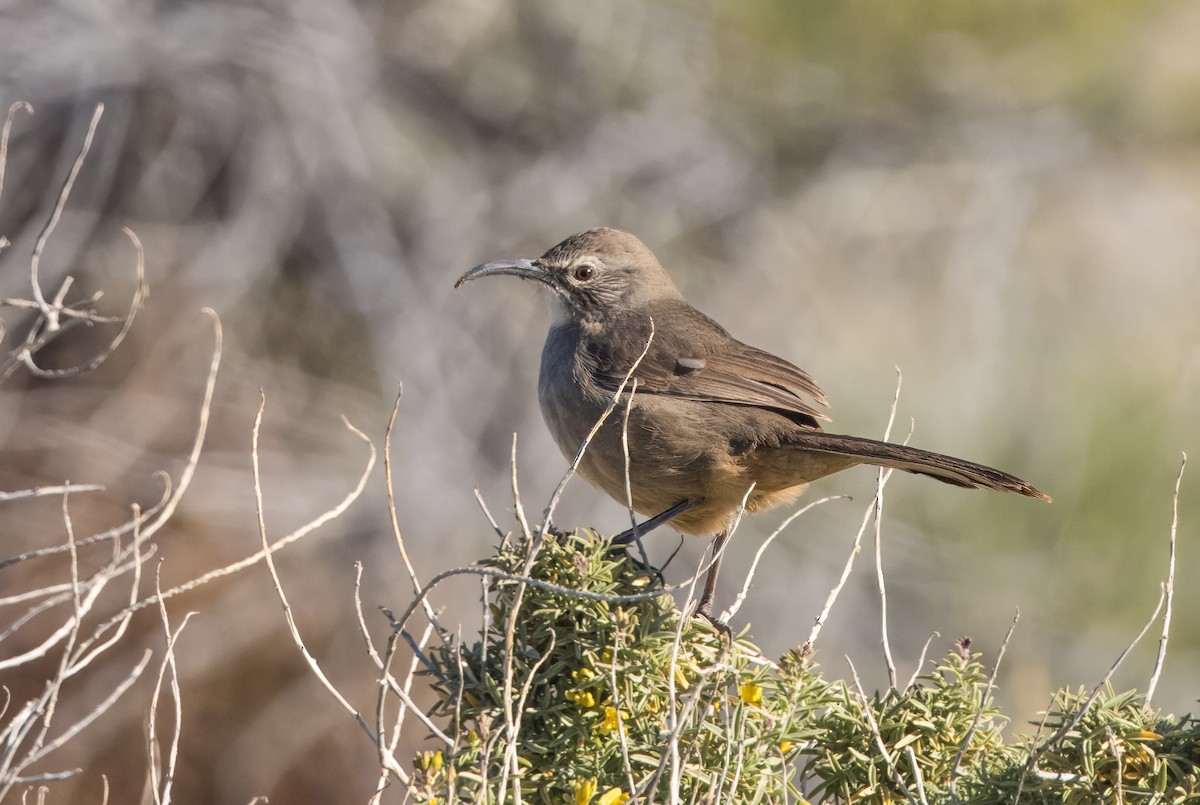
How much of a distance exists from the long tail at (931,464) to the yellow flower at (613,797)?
1.32m

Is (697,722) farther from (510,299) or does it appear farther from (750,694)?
(510,299)

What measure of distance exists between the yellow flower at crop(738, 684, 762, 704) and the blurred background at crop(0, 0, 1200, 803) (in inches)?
176

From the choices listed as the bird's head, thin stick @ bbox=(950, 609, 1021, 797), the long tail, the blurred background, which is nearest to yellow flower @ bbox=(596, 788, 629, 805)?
thin stick @ bbox=(950, 609, 1021, 797)

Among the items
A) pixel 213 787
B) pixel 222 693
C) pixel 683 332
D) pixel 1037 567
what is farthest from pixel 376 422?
pixel 1037 567

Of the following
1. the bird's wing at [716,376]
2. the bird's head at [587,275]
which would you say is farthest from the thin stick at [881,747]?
the bird's head at [587,275]

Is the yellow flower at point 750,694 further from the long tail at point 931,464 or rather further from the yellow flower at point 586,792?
the long tail at point 931,464

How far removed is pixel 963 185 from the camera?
8.47m

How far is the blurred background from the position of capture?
6906 mm

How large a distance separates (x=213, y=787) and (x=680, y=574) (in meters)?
2.76

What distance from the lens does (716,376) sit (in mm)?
4023

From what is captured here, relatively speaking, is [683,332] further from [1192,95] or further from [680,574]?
[1192,95]

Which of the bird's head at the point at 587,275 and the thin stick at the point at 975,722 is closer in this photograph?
the thin stick at the point at 975,722

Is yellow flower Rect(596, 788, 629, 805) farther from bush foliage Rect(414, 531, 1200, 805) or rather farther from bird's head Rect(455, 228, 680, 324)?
bird's head Rect(455, 228, 680, 324)

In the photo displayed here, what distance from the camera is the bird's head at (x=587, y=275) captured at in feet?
14.6
